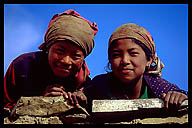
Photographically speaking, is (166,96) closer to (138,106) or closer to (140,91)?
(138,106)

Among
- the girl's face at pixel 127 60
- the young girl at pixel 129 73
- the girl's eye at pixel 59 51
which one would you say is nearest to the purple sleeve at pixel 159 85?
the young girl at pixel 129 73

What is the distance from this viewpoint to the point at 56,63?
3.03 m

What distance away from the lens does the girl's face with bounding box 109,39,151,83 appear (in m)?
2.84

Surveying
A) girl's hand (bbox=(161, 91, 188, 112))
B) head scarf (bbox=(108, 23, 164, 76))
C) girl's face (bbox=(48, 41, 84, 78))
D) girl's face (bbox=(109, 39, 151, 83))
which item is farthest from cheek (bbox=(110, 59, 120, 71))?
girl's hand (bbox=(161, 91, 188, 112))

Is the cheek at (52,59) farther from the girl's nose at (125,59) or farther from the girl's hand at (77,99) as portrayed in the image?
the girl's nose at (125,59)

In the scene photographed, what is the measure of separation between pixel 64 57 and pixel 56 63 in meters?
0.14

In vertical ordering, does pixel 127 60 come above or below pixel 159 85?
above

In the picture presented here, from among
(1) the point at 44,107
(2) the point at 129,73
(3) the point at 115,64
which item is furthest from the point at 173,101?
(1) the point at 44,107

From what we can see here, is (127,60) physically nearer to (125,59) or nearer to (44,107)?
(125,59)

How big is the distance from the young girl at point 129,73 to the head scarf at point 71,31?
1.11ft

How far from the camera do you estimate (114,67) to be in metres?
2.89

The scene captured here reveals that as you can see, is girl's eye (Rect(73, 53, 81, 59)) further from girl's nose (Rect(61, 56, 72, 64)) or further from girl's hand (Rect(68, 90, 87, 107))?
girl's hand (Rect(68, 90, 87, 107))
